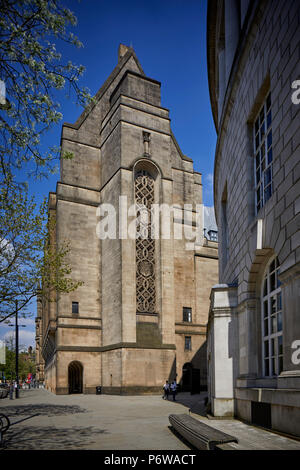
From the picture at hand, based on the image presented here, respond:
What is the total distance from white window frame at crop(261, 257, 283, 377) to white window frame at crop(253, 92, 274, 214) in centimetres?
185

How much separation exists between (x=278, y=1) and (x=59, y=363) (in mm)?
30242

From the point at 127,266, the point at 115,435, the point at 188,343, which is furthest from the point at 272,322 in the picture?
the point at 188,343

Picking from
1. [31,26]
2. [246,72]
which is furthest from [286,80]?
[31,26]

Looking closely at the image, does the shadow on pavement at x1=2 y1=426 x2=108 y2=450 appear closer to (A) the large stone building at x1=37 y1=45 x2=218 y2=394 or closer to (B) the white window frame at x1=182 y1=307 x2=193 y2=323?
(A) the large stone building at x1=37 y1=45 x2=218 y2=394

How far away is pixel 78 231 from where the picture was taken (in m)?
37.3

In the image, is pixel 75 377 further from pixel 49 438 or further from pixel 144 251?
pixel 49 438

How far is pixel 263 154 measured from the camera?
12.0m

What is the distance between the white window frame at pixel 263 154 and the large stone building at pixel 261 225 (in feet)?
0.09

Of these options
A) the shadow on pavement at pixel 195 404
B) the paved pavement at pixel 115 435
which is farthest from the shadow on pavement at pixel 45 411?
the shadow on pavement at pixel 195 404

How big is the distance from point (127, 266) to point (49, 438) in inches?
904

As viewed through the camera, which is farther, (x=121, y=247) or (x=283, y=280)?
(x=121, y=247)

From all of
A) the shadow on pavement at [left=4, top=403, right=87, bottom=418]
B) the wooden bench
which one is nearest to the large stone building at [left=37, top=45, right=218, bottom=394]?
the shadow on pavement at [left=4, top=403, right=87, bottom=418]
